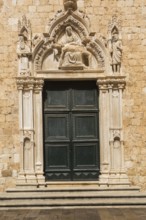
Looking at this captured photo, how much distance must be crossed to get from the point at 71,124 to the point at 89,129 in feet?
1.41

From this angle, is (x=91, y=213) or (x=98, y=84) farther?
(x=98, y=84)

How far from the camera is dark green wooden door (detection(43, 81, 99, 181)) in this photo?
10.4 metres

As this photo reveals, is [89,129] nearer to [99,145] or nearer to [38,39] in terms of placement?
[99,145]

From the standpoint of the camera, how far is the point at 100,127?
10367mm

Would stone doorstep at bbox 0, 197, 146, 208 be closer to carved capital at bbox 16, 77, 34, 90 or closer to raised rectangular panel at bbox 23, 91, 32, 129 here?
raised rectangular panel at bbox 23, 91, 32, 129

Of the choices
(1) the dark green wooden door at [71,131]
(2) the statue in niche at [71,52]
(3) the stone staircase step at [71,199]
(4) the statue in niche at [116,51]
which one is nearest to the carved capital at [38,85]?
(1) the dark green wooden door at [71,131]

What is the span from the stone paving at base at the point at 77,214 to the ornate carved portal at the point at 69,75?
48.3 inches

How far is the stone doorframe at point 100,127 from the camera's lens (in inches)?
397

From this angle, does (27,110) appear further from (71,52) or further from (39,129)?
(71,52)

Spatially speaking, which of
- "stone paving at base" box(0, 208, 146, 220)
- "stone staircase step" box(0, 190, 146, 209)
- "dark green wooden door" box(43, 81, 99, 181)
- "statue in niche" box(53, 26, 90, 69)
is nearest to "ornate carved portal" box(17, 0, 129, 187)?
"statue in niche" box(53, 26, 90, 69)

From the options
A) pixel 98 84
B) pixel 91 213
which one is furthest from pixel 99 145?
pixel 91 213

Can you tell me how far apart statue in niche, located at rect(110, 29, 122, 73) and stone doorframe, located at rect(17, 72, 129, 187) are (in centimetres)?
25

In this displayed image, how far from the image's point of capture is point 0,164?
33.4ft

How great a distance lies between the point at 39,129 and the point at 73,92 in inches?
46.0
